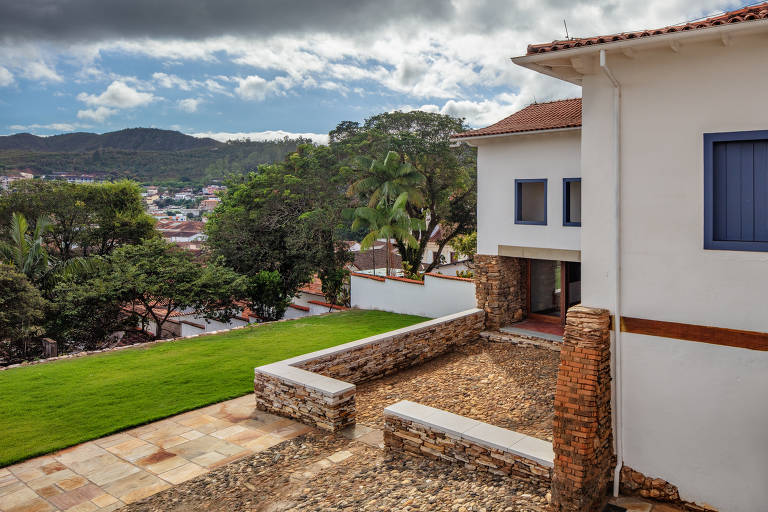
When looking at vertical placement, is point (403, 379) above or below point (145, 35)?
below

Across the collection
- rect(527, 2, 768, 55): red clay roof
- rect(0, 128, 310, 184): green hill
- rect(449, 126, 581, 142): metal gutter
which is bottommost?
rect(527, 2, 768, 55): red clay roof

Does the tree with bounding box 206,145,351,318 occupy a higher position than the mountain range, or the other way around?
the mountain range

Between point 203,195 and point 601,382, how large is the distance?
249 ft

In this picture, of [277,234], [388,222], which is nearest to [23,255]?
[277,234]

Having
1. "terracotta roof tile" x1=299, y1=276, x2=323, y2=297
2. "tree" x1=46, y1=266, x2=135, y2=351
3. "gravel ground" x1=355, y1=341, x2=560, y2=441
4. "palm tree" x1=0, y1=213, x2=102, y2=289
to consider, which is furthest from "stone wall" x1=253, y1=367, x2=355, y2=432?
"terracotta roof tile" x1=299, y1=276, x2=323, y2=297

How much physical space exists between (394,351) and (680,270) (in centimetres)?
723

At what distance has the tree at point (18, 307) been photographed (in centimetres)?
1609

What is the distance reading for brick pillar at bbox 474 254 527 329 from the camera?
49.2ft

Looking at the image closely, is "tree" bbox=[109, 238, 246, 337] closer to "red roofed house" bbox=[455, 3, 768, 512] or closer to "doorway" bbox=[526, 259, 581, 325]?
"doorway" bbox=[526, 259, 581, 325]

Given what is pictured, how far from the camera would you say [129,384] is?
425 inches

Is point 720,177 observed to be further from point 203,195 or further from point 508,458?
point 203,195

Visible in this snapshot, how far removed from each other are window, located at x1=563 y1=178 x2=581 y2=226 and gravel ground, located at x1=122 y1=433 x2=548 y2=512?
8.39 meters

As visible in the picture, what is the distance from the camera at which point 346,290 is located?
2264cm

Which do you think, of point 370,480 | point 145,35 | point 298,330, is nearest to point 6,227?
point 145,35
